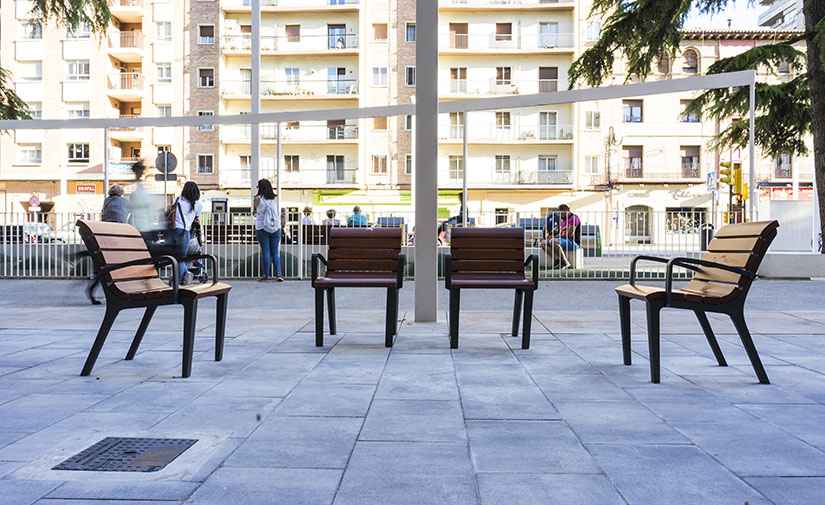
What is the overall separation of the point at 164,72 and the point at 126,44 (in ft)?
10.2

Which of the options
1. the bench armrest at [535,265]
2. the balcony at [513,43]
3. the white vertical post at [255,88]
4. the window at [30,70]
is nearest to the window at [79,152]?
the window at [30,70]

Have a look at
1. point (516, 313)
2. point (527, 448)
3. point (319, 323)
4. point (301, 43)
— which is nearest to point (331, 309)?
point (319, 323)

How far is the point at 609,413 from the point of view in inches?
141

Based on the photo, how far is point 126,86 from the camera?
152ft

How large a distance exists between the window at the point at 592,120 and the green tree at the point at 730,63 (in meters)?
26.0

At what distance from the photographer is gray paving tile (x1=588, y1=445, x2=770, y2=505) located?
244 centimetres

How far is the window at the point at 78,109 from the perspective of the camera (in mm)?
45625

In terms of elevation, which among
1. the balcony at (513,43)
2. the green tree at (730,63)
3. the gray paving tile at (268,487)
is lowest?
the gray paving tile at (268,487)

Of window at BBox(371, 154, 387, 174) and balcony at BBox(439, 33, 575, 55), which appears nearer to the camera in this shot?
balcony at BBox(439, 33, 575, 55)

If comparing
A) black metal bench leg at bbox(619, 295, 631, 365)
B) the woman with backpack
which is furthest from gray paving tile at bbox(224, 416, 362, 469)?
the woman with backpack

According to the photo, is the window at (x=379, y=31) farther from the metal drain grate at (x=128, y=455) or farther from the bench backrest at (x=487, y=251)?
the metal drain grate at (x=128, y=455)

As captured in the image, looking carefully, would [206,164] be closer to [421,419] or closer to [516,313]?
[516,313]

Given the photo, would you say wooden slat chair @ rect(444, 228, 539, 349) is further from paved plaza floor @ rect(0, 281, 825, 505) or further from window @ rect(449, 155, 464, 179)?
window @ rect(449, 155, 464, 179)

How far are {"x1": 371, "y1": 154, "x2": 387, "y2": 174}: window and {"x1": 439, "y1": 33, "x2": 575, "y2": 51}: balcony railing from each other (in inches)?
306
